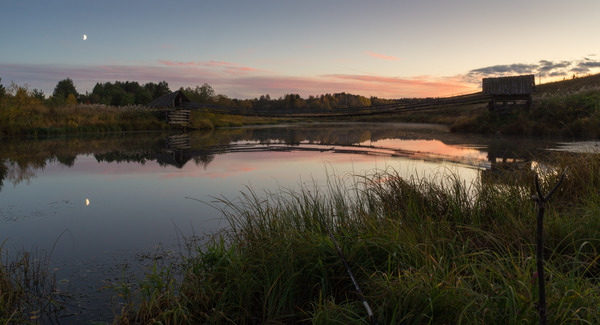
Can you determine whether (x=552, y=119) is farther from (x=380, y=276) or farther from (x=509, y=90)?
(x=380, y=276)

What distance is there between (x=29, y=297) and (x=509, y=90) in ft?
81.6

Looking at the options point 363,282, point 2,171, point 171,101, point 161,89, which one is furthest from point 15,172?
point 161,89

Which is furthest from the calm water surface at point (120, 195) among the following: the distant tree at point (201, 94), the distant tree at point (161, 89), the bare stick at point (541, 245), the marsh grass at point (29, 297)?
the distant tree at point (161, 89)

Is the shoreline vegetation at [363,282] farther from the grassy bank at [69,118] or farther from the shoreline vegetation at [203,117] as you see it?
the grassy bank at [69,118]

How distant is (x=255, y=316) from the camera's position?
3.10 meters

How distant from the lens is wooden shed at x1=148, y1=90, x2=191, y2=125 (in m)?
33.5

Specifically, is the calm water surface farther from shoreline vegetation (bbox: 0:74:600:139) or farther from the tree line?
the tree line

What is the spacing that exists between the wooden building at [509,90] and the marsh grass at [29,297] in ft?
79.5

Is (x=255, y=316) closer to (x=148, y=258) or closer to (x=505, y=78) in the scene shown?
(x=148, y=258)

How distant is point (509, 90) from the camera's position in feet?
73.9

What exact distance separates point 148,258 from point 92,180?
632 centimetres

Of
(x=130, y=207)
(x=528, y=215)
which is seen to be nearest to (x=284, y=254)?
(x=528, y=215)

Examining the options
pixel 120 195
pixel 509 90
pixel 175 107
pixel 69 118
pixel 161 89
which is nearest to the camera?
pixel 120 195

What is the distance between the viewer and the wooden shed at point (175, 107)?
110 feet
